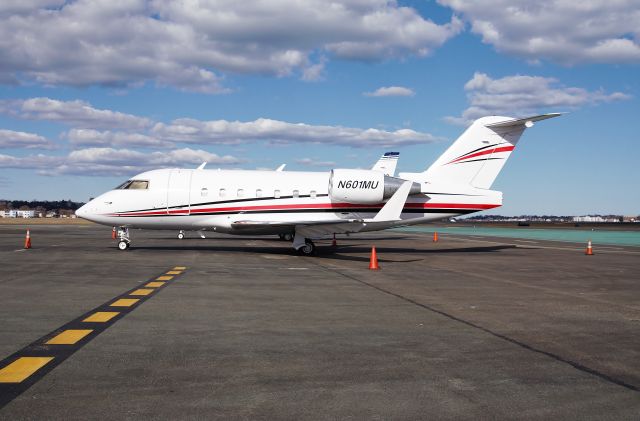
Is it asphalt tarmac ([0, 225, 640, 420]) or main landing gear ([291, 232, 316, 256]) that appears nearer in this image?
asphalt tarmac ([0, 225, 640, 420])

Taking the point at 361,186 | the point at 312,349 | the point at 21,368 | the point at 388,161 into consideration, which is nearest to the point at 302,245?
the point at 361,186

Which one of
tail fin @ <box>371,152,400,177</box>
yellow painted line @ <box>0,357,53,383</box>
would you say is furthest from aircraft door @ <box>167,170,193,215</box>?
tail fin @ <box>371,152,400,177</box>

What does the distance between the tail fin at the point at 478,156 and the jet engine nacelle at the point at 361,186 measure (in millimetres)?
2519

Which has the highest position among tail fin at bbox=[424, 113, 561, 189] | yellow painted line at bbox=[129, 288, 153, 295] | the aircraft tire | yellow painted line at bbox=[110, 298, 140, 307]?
tail fin at bbox=[424, 113, 561, 189]

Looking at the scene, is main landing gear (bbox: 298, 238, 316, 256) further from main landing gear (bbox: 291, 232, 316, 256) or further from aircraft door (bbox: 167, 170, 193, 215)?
aircraft door (bbox: 167, 170, 193, 215)

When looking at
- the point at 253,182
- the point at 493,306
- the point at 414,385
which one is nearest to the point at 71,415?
the point at 414,385

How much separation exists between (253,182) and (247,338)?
1827cm

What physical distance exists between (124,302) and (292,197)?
15371 millimetres

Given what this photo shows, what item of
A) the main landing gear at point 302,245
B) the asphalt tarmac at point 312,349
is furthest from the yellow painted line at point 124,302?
the main landing gear at point 302,245

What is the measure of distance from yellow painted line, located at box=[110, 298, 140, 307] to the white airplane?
1301 centimetres

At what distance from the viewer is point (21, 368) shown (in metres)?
6.03

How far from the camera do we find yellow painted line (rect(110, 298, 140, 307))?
10609 millimetres

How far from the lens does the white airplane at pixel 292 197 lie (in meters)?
25.4

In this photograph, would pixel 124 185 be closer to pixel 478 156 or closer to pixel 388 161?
pixel 478 156
